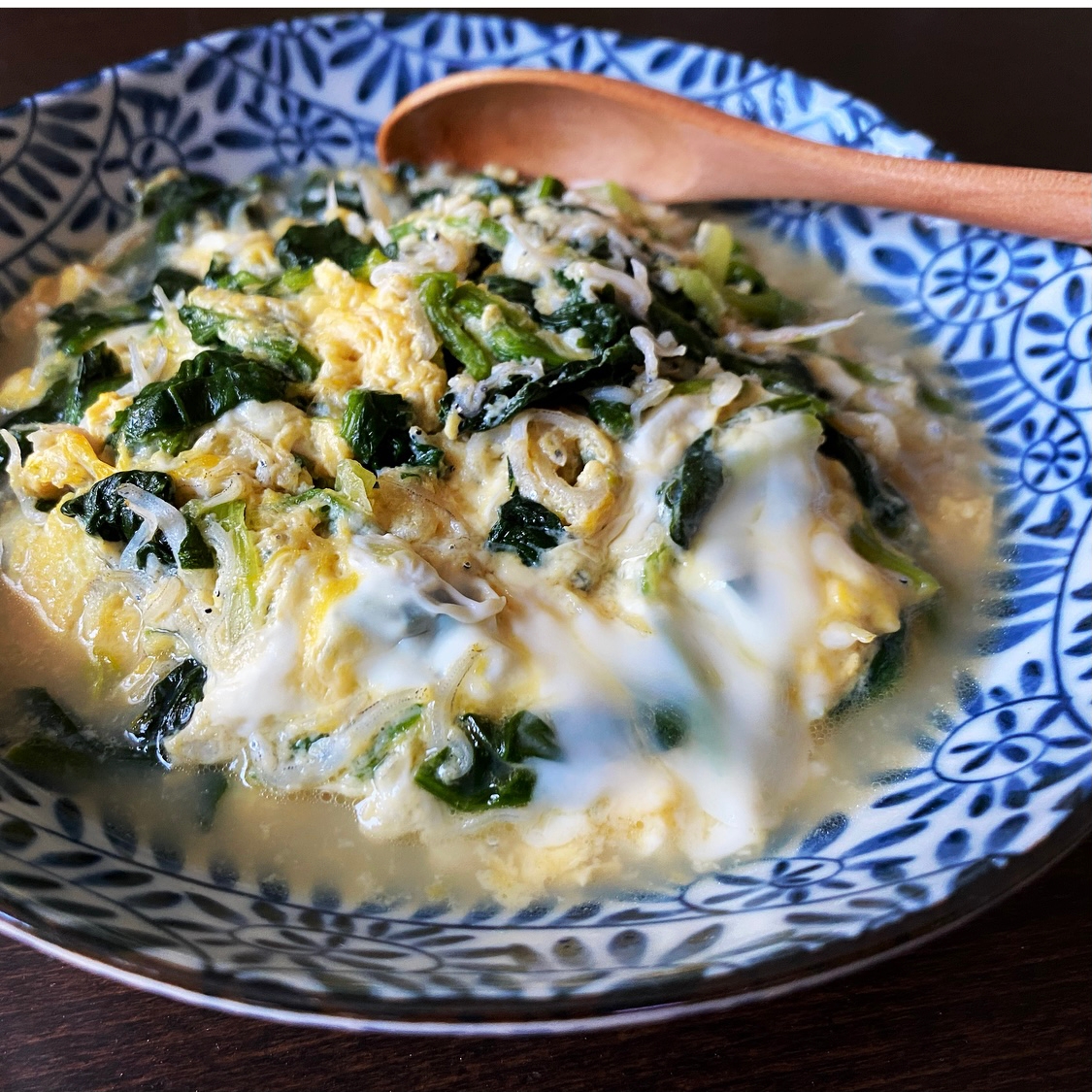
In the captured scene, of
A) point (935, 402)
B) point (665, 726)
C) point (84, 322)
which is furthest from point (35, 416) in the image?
point (935, 402)

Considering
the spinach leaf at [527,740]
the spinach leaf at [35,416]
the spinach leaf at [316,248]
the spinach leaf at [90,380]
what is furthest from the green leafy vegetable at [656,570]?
the spinach leaf at [35,416]

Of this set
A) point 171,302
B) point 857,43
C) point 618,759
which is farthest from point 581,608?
point 857,43

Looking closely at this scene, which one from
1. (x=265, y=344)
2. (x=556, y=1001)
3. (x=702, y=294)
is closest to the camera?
(x=556, y=1001)

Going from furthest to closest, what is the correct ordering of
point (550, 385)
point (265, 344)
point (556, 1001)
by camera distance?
point (265, 344)
point (550, 385)
point (556, 1001)

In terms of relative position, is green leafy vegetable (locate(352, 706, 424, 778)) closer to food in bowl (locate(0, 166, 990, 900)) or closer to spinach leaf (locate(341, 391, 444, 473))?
food in bowl (locate(0, 166, 990, 900))

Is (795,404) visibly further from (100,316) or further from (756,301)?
(100,316)

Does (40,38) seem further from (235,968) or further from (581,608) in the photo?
(235,968)
